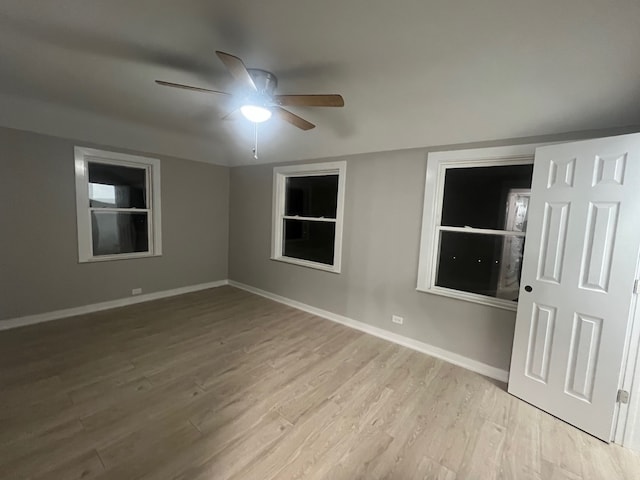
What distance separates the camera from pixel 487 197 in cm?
278

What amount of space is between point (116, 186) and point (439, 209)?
435 cm

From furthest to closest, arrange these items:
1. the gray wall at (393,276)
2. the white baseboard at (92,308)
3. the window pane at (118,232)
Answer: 1. the window pane at (118,232)
2. the white baseboard at (92,308)
3. the gray wall at (393,276)

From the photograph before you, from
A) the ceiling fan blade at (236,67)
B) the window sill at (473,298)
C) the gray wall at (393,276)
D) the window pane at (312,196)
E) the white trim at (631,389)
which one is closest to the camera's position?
the ceiling fan blade at (236,67)

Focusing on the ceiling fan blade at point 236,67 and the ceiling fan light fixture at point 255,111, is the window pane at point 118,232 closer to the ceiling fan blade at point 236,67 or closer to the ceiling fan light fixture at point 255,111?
the ceiling fan light fixture at point 255,111

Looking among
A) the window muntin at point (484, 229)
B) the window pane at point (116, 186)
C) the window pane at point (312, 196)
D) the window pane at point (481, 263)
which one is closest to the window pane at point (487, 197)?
the window muntin at point (484, 229)

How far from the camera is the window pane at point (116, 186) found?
3.67m

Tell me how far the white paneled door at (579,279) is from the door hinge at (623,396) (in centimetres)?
4

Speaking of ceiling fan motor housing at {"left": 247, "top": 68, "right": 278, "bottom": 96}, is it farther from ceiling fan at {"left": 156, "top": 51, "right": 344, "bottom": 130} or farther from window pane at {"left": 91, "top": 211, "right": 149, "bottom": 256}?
window pane at {"left": 91, "top": 211, "right": 149, "bottom": 256}

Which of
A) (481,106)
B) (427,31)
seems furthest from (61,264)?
(481,106)

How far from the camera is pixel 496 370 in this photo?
2598mm

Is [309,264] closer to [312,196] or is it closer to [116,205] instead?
[312,196]

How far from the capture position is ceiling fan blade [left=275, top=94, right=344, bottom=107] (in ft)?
6.11

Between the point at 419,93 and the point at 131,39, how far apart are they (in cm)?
217

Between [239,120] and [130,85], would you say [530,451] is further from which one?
[130,85]
